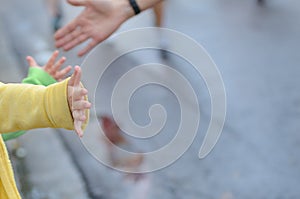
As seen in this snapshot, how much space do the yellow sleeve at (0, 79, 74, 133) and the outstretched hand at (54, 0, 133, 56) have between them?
3.05ft

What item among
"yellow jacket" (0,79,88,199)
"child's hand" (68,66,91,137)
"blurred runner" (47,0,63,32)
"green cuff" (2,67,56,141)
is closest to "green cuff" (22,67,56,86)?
"green cuff" (2,67,56,141)

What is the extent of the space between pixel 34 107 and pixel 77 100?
134mm

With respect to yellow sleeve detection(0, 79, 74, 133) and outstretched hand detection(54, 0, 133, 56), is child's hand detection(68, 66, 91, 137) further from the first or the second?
outstretched hand detection(54, 0, 133, 56)

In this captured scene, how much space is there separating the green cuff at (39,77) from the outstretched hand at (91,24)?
1.12ft

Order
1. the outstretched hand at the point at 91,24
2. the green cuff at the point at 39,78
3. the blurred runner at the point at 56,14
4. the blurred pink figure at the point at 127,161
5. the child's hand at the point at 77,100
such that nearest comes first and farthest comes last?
1. the child's hand at the point at 77,100
2. the green cuff at the point at 39,78
3. the outstretched hand at the point at 91,24
4. the blurred pink figure at the point at 127,161
5. the blurred runner at the point at 56,14

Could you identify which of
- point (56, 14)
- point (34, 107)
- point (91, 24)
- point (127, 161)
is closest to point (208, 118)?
point (127, 161)

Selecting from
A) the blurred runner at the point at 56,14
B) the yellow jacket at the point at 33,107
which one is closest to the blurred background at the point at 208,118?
the blurred runner at the point at 56,14

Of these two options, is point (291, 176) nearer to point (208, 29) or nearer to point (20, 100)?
point (20, 100)

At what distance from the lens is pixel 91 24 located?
2459 mm

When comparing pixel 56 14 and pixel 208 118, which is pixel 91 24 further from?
pixel 56 14

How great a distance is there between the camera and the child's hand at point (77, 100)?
1436 millimetres

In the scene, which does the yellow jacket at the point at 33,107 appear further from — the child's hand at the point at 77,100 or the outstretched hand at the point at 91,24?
the outstretched hand at the point at 91,24

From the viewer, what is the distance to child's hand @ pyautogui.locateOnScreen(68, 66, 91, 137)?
56.5 inches

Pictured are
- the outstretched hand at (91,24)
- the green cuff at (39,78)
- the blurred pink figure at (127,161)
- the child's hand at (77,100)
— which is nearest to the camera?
the child's hand at (77,100)
